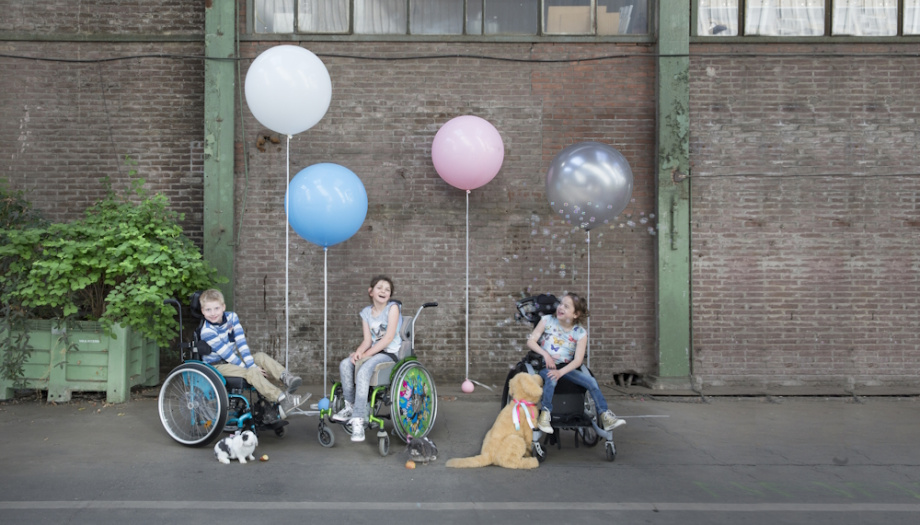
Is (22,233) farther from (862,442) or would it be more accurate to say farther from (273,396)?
(862,442)

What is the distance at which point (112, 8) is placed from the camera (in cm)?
805

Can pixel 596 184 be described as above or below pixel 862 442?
above

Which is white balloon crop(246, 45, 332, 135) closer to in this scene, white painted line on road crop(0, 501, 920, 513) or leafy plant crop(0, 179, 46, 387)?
leafy plant crop(0, 179, 46, 387)

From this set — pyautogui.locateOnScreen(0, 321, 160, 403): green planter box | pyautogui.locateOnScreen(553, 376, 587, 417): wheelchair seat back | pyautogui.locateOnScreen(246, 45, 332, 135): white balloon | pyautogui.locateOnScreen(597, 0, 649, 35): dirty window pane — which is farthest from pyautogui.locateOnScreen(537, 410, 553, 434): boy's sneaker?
pyautogui.locateOnScreen(597, 0, 649, 35): dirty window pane

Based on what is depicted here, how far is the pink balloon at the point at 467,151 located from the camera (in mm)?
7102

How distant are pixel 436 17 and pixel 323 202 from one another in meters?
3.18

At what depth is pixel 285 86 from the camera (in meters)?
6.10

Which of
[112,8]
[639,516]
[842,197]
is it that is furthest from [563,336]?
[112,8]

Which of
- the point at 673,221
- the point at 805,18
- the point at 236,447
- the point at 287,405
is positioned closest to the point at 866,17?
the point at 805,18

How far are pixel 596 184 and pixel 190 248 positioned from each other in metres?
4.01

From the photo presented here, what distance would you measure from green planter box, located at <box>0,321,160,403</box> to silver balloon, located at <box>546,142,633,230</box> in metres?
4.30

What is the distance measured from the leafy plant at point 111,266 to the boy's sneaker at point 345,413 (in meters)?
2.17

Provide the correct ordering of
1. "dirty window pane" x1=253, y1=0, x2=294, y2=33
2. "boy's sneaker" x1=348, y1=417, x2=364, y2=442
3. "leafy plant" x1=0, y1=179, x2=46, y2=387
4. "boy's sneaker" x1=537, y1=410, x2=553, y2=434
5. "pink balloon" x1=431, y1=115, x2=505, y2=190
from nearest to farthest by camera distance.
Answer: "boy's sneaker" x1=537, y1=410, x2=553, y2=434 → "boy's sneaker" x1=348, y1=417, x2=364, y2=442 → "leafy plant" x1=0, y1=179, x2=46, y2=387 → "pink balloon" x1=431, y1=115, x2=505, y2=190 → "dirty window pane" x1=253, y1=0, x2=294, y2=33

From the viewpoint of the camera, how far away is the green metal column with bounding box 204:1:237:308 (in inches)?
311
